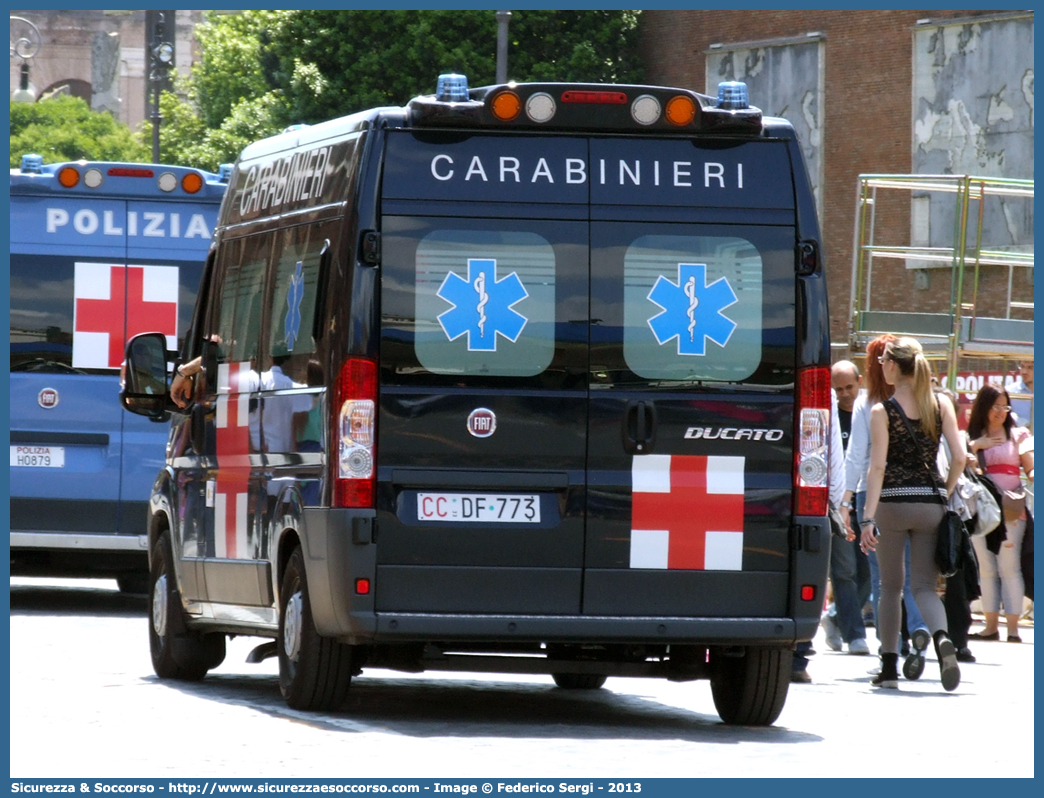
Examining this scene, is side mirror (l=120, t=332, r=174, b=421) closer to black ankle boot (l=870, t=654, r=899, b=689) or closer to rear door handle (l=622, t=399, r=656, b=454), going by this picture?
rear door handle (l=622, t=399, r=656, b=454)

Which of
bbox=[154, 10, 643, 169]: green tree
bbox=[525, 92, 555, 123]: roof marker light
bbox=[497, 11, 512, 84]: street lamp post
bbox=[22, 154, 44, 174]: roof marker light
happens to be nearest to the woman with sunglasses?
bbox=[22, 154, 44, 174]: roof marker light

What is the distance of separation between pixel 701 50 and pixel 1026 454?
2580 centimetres

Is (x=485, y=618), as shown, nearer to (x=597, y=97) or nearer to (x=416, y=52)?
(x=597, y=97)

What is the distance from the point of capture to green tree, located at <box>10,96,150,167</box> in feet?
236

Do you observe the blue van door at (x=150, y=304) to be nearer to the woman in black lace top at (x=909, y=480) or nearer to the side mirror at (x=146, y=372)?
the side mirror at (x=146, y=372)

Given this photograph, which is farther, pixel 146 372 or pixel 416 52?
pixel 416 52

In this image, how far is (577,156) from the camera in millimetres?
8414

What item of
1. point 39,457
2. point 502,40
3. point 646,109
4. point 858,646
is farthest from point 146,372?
point 502,40

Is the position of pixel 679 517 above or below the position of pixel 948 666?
above

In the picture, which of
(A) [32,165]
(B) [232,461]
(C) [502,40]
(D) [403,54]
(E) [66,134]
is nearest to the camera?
(B) [232,461]

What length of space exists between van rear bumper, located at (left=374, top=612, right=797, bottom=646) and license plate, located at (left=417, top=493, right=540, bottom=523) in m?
0.37

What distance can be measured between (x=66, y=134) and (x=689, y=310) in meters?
67.0

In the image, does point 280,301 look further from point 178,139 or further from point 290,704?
point 178,139

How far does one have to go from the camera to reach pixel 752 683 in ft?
29.0
